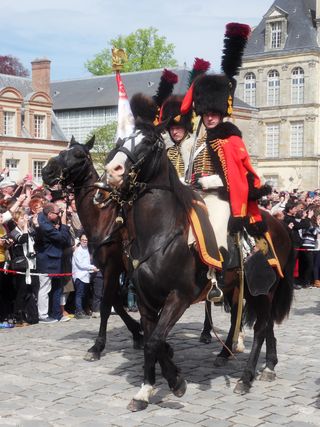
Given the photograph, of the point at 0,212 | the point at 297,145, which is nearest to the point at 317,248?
the point at 0,212

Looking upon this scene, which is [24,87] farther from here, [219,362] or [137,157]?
[137,157]

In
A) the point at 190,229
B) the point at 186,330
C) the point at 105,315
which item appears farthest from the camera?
the point at 186,330

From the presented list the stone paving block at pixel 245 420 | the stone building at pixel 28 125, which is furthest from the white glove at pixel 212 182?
the stone building at pixel 28 125

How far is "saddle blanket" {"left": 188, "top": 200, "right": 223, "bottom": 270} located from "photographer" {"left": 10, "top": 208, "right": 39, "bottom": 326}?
488 cm

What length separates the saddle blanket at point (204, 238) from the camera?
6.50 meters

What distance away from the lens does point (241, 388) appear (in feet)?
22.6

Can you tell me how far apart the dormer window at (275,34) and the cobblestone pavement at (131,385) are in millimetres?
53490

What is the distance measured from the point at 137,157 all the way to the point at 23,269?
527 cm

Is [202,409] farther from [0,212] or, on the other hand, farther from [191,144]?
[0,212]

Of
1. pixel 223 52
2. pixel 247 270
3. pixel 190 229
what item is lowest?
pixel 247 270

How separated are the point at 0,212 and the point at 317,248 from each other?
28.5 ft

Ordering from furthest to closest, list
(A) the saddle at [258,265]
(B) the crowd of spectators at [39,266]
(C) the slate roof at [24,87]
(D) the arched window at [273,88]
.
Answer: (D) the arched window at [273,88], (C) the slate roof at [24,87], (B) the crowd of spectators at [39,266], (A) the saddle at [258,265]

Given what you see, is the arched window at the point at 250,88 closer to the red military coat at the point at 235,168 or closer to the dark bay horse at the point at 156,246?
the red military coat at the point at 235,168

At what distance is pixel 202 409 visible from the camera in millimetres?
6324
